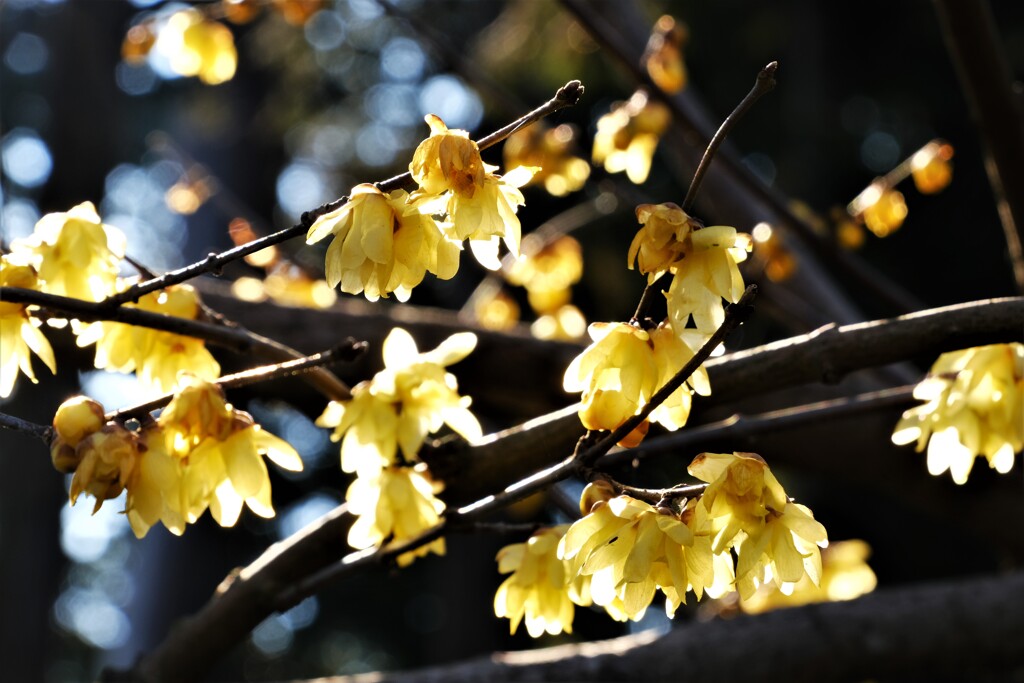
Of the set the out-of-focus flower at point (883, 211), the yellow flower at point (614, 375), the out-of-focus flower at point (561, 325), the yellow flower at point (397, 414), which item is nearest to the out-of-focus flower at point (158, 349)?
the yellow flower at point (397, 414)

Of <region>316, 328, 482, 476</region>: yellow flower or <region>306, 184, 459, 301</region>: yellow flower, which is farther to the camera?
<region>316, 328, 482, 476</region>: yellow flower

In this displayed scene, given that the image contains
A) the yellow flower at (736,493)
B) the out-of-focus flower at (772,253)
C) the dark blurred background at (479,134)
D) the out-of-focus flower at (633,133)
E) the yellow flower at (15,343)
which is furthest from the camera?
the dark blurred background at (479,134)

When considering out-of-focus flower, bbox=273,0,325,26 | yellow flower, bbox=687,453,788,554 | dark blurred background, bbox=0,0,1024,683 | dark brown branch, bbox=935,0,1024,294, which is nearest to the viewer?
yellow flower, bbox=687,453,788,554

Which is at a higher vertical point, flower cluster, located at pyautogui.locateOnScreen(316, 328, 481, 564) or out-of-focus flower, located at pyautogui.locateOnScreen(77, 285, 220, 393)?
out-of-focus flower, located at pyautogui.locateOnScreen(77, 285, 220, 393)

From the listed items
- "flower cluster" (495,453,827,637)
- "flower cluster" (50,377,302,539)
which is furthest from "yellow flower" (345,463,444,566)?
"flower cluster" (495,453,827,637)

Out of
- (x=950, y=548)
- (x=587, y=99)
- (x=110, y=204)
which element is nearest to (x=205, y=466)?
(x=587, y=99)

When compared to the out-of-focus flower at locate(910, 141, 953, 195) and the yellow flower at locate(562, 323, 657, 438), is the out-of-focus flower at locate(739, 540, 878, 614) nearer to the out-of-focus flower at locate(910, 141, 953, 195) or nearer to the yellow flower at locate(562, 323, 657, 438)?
the out-of-focus flower at locate(910, 141, 953, 195)

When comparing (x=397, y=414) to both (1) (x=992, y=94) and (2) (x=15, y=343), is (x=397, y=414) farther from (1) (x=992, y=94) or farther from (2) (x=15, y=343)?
(1) (x=992, y=94)

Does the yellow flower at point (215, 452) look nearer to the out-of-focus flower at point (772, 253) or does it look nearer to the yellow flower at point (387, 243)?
the yellow flower at point (387, 243)
